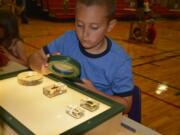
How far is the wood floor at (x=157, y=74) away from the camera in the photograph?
211cm

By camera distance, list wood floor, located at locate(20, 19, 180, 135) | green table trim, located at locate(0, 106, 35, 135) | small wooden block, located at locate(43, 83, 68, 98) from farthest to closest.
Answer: wood floor, located at locate(20, 19, 180, 135)
small wooden block, located at locate(43, 83, 68, 98)
green table trim, located at locate(0, 106, 35, 135)

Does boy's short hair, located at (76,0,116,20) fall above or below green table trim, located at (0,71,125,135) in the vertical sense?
above

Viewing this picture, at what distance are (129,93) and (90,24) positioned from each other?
11.9 inches

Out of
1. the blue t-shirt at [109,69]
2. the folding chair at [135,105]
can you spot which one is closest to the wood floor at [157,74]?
the folding chair at [135,105]

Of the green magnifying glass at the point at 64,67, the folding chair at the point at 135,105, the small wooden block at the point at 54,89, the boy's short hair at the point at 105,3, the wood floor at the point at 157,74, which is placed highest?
the boy's short hair at the point at 105,3

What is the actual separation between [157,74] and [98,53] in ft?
7.47

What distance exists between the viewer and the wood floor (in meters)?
2.11

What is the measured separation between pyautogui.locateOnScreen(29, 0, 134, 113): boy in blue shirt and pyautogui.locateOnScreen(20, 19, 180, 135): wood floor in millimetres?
1071

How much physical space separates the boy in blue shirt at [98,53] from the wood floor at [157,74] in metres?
1.07

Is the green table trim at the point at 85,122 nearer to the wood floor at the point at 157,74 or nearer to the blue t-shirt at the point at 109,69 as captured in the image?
the blue t-shirt at the point at 109,69

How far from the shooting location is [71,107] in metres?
0.62

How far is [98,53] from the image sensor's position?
1.07 m

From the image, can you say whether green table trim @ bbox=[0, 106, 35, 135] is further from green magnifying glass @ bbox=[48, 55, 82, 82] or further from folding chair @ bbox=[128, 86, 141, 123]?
folding chair @ bbox=[128, 86, 141, 123]

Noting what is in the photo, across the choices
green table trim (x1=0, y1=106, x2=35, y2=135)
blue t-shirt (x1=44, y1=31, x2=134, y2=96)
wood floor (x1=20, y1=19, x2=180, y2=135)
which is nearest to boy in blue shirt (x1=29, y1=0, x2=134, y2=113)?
blue t-shirt (x1=44, y1=31, x2=134, y2=96)
